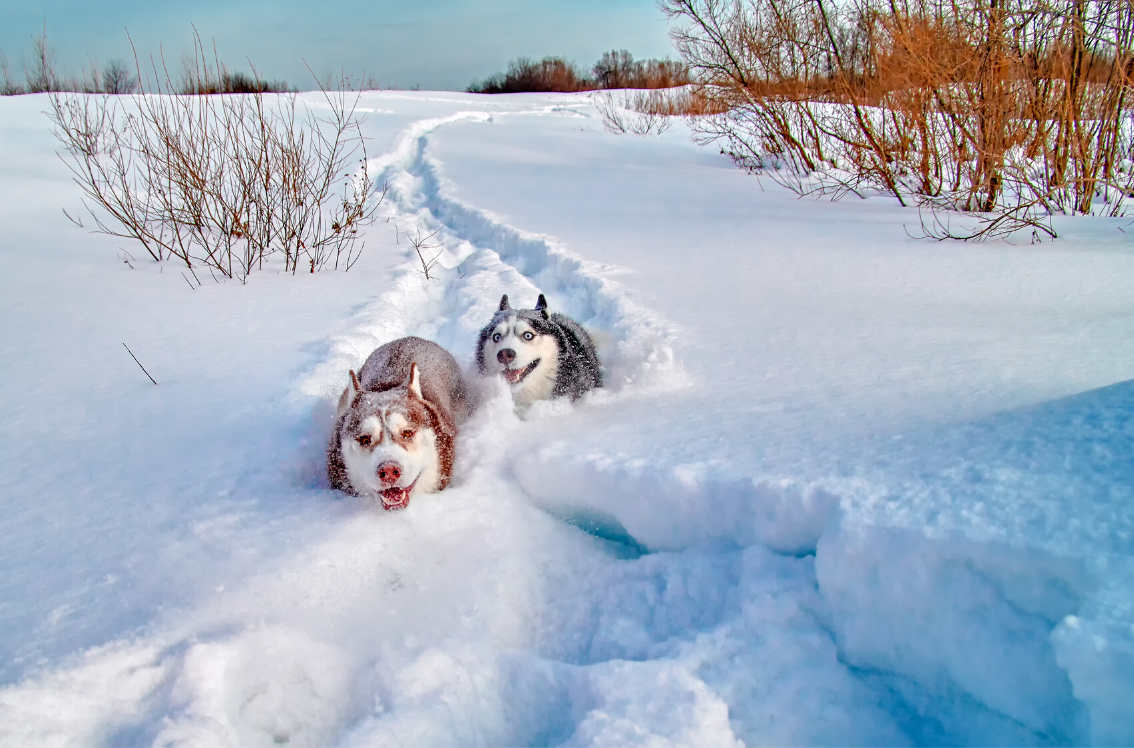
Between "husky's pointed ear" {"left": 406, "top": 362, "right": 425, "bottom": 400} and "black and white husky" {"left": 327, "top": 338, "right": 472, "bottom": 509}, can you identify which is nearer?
"black and white husky" {"left": 327, "top": 338, "right": 472, "bottom": 509}

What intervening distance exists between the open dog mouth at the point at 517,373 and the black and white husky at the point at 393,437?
1.21 ft

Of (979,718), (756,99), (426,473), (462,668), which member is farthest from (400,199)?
(979,718)

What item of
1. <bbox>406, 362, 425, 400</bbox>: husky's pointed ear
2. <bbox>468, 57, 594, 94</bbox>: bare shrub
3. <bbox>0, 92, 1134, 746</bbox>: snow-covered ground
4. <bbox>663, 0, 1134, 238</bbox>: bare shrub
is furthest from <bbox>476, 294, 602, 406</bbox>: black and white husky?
<bbox>468, 57, 594, 94</bbox>: bare shrub

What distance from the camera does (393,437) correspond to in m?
2.74

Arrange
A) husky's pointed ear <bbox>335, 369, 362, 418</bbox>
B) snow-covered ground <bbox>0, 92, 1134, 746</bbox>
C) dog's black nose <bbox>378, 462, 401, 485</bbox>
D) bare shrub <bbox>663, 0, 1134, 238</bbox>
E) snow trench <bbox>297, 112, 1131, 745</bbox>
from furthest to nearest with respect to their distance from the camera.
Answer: bare shrub <bbox>663, 0, 1134, 238</bbox>, husky's pointed ear <bbox>335, 369, 362, 418</bbox>, dog's black nose <bbox>378, 462, 401, 485</bbox>, snow-covered ground <bbox>0, 92, 1134, 746</bbox>, snow trench <bbox>297, 112, 1131, 745</bbox>

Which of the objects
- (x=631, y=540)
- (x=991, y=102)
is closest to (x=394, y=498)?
(x=631, y=540)

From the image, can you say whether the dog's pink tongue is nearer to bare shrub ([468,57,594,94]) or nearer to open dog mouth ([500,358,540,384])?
open dog mouth ([500,358,540,384])

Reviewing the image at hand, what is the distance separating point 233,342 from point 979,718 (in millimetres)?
4561

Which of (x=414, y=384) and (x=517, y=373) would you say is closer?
(x=414, y=384)

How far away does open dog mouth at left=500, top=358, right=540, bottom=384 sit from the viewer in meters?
3.64

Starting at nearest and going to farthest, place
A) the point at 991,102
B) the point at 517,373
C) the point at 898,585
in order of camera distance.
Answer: the point at 898,585 < the point at 517,373 < the point at 991,102

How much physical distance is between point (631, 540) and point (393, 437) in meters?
1.07

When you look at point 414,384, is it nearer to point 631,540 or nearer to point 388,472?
point 388,472

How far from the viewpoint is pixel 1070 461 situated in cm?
207
